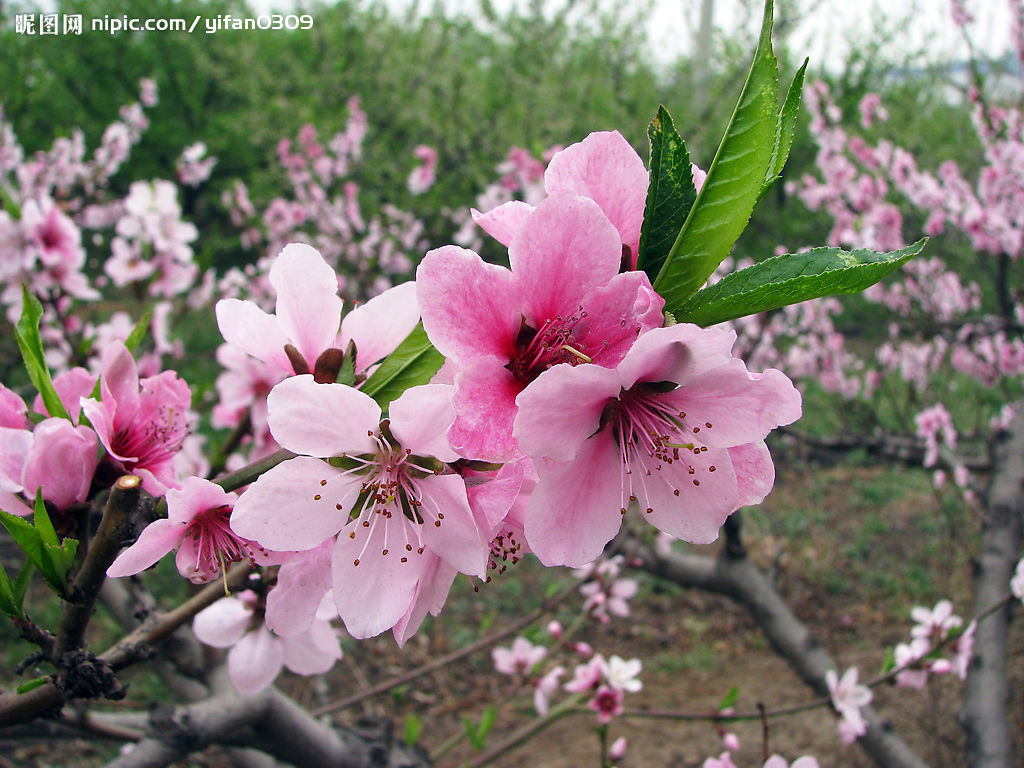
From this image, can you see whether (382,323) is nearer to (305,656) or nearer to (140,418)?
(140,418)

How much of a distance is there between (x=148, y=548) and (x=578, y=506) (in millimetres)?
404

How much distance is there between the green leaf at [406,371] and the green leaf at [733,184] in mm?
239

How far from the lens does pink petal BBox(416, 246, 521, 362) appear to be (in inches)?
24.7

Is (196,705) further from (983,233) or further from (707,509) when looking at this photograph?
(983,233)

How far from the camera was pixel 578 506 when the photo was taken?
0.67 metres

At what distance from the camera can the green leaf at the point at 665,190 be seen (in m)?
0.65

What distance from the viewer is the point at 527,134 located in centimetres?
736

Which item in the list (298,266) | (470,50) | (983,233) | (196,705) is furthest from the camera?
(470,50)

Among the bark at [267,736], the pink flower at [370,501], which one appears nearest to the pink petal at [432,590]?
the pink flower at [370,501]

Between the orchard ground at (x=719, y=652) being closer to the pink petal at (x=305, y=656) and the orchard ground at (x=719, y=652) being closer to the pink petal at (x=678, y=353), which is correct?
the pink petal at (x=305, y=656)

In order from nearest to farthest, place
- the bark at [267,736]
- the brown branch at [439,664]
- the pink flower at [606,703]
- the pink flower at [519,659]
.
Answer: the bark at [267,736]
the brown branch at [439,664]
the pink flower at [606,703]
the pink flower at [519,659]

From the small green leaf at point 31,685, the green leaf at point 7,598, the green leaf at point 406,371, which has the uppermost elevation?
the green leaf at point 406,371

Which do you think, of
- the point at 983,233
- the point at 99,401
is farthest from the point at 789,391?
the point at 983,233

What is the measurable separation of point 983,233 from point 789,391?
5853 mm
